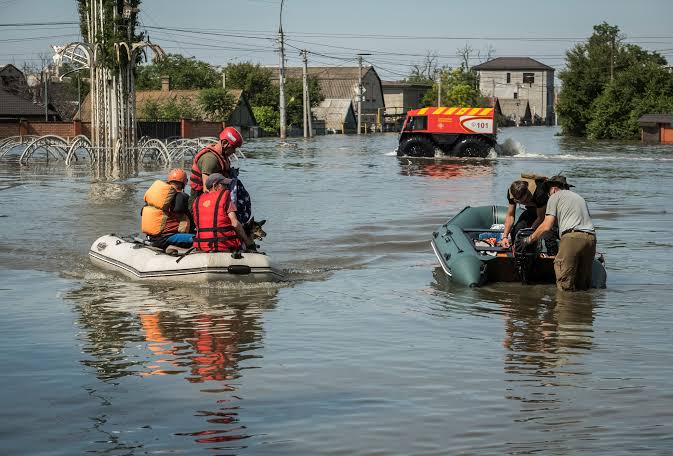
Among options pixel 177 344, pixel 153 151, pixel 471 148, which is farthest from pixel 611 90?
pixel 177 344

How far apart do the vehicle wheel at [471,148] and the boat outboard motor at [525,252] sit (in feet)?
122

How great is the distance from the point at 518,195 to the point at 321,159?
3978cm

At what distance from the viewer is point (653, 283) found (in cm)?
1423

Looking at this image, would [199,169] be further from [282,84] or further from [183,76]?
[183,76]

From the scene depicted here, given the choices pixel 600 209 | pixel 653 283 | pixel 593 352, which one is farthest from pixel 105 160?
pixel 593 352

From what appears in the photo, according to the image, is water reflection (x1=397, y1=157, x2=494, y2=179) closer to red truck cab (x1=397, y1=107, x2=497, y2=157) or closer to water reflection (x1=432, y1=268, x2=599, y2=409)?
red truck cab (x1=397, y1=107, x2=497, y2=157)

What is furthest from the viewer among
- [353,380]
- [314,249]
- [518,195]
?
[314,249]

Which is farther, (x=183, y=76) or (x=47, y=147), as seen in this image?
(x=183, y=76)

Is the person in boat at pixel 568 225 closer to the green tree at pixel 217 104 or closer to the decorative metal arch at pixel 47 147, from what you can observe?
the decorative metal arch at pixel 47 147

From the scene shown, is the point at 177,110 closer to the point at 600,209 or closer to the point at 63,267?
the point at 600,209

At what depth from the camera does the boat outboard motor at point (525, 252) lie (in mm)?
12820

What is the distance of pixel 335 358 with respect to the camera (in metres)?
9.30

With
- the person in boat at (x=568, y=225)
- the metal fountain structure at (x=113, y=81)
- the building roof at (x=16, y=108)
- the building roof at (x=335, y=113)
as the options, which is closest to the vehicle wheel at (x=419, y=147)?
the metal fountain structure at (x=113, y=81)

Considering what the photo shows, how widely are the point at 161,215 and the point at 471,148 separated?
37829 mm
